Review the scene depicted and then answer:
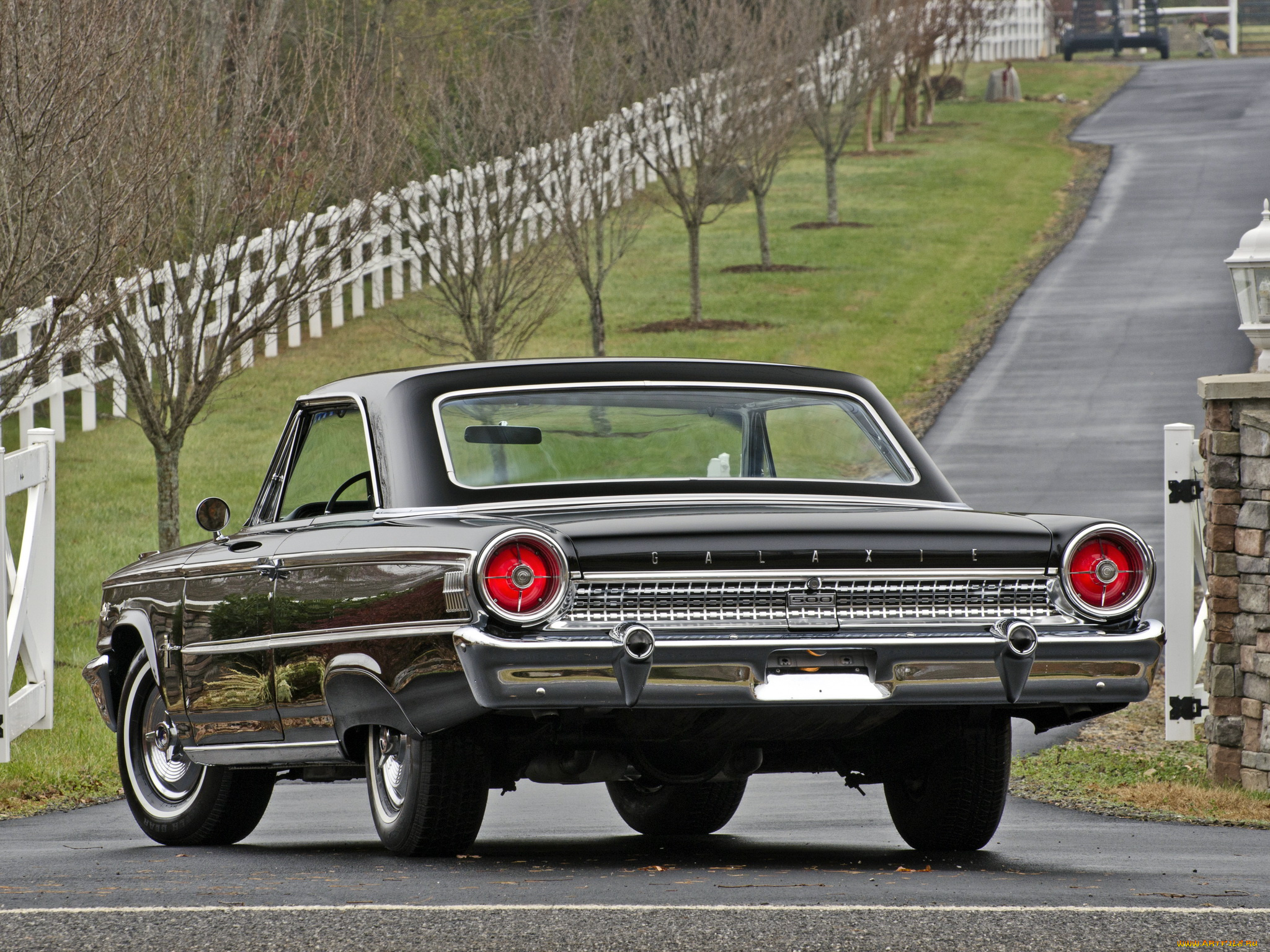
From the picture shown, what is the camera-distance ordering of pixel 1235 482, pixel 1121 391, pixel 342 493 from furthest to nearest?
1. pixel 1121 391
2. pixel 1235 482
3. pixel 342 493

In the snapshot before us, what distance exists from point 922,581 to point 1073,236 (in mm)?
31833

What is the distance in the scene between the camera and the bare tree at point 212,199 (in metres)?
13.7

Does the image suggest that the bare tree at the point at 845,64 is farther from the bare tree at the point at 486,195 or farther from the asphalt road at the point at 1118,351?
the bare tree at the point at 486,195

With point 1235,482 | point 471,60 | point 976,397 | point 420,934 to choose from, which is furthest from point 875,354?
point 420,934

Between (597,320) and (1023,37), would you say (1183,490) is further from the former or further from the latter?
(1023,37)

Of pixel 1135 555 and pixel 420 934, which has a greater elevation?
pixel 1135 555

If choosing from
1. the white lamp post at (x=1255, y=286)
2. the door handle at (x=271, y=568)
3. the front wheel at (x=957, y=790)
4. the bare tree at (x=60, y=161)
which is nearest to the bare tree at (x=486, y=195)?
the bare tree at (x=60, y=161)

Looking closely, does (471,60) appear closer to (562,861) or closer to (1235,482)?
(1235,482)

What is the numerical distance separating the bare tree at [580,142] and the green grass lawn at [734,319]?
6.67 feet

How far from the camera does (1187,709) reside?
1014cm

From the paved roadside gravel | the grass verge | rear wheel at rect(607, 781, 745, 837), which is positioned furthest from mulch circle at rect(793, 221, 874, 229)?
the paved roadside gravel

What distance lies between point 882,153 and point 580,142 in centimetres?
2662

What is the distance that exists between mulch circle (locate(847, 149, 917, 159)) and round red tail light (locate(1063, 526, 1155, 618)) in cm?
4358

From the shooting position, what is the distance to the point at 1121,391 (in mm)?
24109
